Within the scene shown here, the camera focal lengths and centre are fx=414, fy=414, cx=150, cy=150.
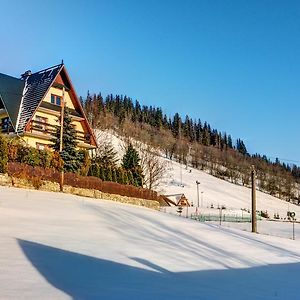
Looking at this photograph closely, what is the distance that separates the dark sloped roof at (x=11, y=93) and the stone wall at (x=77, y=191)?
11545 mm

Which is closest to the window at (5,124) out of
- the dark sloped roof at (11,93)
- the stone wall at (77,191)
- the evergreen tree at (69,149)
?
the dark sloped roof at (11,93)

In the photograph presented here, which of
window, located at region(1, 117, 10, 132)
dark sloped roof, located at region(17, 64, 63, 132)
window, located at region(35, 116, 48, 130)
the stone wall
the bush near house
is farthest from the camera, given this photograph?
window, located at region(1, 117, 10, 132)

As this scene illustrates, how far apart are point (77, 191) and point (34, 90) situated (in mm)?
15018

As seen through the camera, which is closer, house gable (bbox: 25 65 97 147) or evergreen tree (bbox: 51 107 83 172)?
evergreen tree (bbox: 51 107 83 172)

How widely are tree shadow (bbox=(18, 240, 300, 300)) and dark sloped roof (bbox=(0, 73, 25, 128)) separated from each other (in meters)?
26.9

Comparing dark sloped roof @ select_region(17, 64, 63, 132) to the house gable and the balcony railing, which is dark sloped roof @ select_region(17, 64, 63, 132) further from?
the balcony railing

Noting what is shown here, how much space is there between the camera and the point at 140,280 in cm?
775

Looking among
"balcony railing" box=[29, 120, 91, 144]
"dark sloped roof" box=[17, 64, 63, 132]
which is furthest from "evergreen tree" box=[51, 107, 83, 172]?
"dark sloped roof" box=[17, 64, 63, 132]

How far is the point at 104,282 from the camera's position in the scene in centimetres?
727

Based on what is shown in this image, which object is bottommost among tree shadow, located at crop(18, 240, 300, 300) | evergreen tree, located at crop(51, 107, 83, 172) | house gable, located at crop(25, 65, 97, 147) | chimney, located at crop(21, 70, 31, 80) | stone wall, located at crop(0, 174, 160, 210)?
A: tree shadow, located at crop(18, 240, 300, 300)

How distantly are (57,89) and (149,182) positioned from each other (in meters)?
19.0

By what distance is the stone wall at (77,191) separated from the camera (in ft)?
70.9

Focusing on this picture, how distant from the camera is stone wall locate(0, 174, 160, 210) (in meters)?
21.6

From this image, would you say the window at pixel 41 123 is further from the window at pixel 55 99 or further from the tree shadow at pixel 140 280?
the tree shadow at pixel 140 280
